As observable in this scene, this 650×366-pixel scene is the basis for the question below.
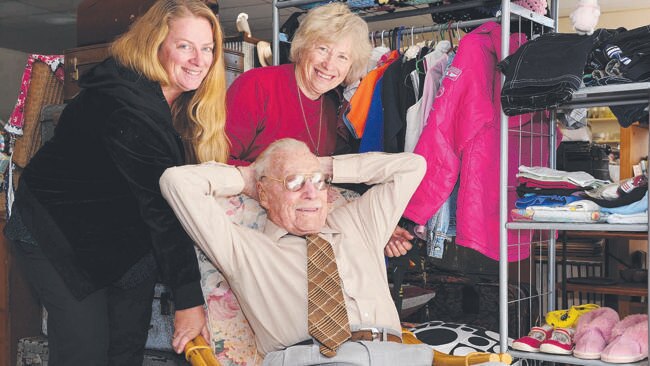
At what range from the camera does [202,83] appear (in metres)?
2.23

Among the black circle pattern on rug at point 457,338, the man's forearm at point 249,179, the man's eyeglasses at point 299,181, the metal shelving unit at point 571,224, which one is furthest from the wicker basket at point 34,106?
the metal shelving unit at point 571,224

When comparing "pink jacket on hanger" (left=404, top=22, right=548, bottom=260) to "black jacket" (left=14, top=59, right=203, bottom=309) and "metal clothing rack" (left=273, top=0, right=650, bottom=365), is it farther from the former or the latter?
"black jacket" (left=14, top=59, right=203, bottom=309)

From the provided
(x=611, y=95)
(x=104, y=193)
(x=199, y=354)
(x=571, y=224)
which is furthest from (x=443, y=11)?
(x=199, y=354)

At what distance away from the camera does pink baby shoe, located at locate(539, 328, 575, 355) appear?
2.38 m

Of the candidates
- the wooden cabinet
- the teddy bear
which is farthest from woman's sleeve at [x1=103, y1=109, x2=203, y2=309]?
the wooden cabinet

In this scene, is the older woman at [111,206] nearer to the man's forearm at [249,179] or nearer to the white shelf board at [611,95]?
the man's forearm at [249,179]

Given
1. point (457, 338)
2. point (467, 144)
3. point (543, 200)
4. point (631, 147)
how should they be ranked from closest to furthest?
1. point (543, 200)
2. point (467, 144)
3. point (457, 338)
4. point (631, 147)

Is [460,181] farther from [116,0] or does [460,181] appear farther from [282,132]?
[116,0]

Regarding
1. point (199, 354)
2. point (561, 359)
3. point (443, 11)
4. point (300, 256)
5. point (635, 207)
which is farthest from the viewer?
point (443, 11)

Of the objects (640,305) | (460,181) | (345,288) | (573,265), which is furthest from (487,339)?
(573,265)

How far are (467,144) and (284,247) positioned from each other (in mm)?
866

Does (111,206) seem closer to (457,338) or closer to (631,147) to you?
(457,338)

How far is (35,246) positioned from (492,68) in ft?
5.66

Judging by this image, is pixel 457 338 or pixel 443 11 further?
pixel 443 11
